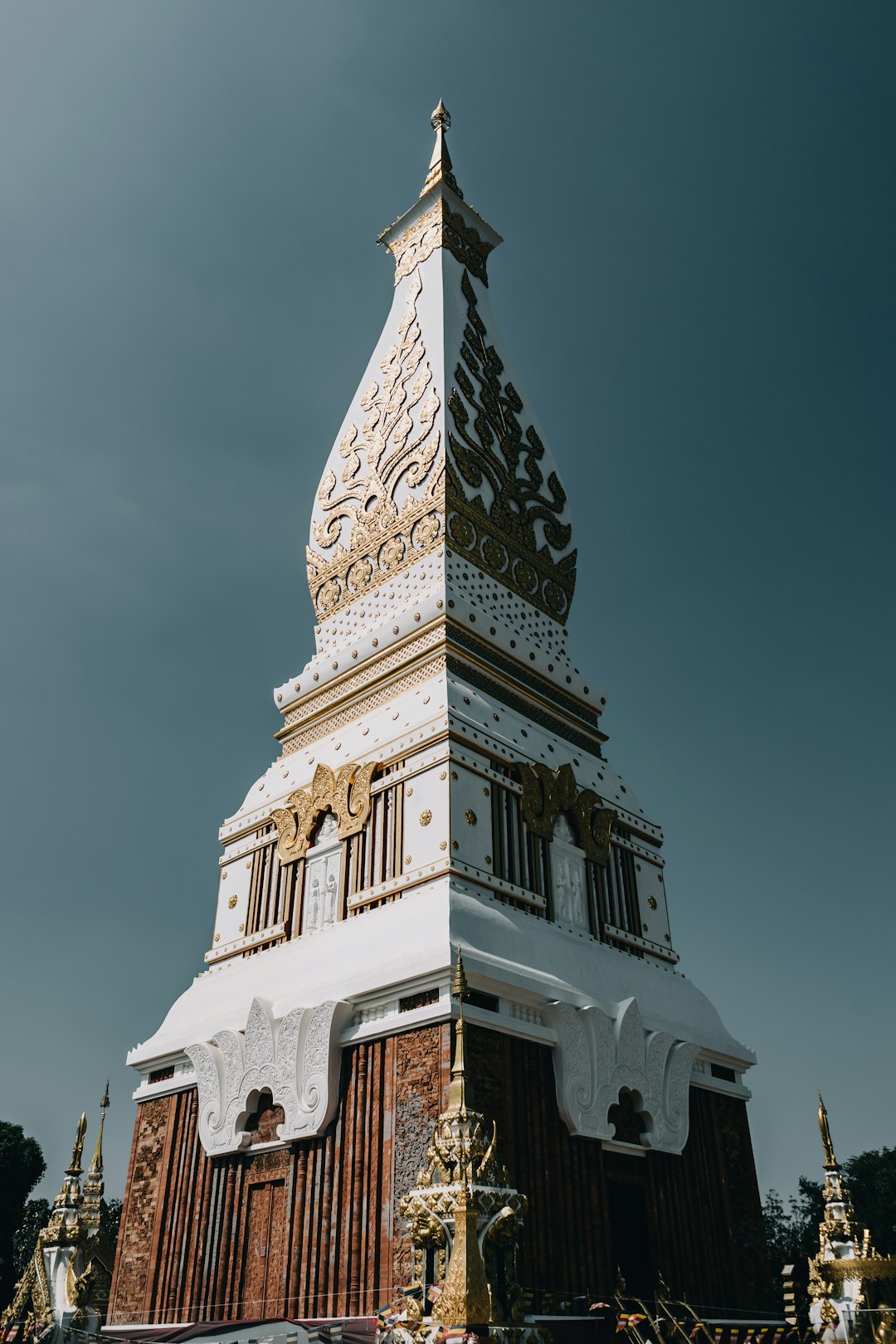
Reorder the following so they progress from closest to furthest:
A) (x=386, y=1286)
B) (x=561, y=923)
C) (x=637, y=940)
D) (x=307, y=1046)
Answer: (x=386, y=1286)
(x=307, y=1046)
(x=561, y=923)
(x=637, y=940)

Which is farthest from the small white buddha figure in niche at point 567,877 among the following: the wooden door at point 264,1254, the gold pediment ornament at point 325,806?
the wooden door at point 264,1254

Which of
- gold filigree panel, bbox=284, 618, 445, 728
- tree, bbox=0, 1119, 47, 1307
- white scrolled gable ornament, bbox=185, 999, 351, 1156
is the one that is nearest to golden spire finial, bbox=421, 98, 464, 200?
gold filigree panel, bbox=284, 618, 445, 728

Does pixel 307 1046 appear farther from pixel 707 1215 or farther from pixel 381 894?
pixel 707 1215

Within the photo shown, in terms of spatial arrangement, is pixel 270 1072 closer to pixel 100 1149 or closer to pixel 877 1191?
pixel 100 1149

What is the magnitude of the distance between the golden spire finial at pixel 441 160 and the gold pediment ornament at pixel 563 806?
11.7 metres

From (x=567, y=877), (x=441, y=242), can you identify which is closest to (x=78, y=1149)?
(x=567, y=877)

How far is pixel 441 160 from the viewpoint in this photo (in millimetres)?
20641

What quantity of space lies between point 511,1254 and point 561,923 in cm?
700

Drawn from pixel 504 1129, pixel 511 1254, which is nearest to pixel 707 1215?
pixel 504 1129

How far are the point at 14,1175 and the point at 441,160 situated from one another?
25975mm

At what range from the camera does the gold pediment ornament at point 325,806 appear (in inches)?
535

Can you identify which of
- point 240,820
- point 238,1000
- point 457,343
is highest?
point 457,343

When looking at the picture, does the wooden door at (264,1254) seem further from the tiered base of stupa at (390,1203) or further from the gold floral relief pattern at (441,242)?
the gold floral relief pattern at (441,242)

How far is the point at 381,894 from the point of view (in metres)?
12.5
